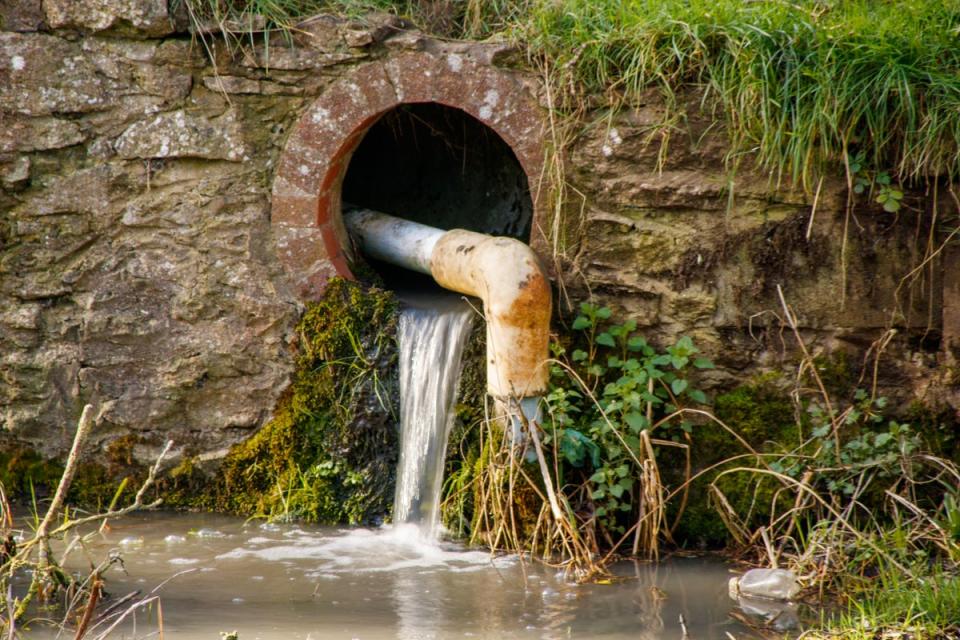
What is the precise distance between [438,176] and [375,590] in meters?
3.20

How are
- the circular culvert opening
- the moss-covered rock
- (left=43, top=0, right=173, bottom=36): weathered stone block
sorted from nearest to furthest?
the moss-covered rock → (left=43, top=0, right=173, bottom=36): weathered stone block → the circular culvert opening

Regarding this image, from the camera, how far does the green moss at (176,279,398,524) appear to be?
18.7 ft

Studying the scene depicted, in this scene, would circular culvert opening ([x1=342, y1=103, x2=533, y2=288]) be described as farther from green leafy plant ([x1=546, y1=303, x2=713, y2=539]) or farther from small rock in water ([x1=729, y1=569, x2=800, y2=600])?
small rock in water ([x1=729, y1=569, x2=800, y2=600])

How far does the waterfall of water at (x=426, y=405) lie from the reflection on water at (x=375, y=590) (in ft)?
0.42

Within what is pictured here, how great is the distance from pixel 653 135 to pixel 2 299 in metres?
3.27

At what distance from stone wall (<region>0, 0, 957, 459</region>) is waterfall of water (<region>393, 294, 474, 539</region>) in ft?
1.96

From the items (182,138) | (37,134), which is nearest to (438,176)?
(182,138)

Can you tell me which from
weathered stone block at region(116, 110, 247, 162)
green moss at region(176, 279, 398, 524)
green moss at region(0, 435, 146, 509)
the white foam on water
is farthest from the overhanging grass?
green moss at region(0, 435, 146, 509)

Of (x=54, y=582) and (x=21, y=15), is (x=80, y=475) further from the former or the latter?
(x=21, y=15)

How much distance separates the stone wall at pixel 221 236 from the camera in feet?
17.7

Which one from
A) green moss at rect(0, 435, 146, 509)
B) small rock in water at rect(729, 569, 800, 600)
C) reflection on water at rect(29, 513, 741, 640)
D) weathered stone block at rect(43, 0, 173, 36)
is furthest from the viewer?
green moss at rect(0, 435, 146, 509)

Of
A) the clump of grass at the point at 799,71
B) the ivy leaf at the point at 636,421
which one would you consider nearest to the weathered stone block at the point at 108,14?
the clump of grass at the point at 799,71

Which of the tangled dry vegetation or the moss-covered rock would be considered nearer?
the tangled dry vegetation

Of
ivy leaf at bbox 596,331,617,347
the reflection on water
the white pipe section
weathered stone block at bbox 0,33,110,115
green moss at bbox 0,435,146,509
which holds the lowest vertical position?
the reflection on water
